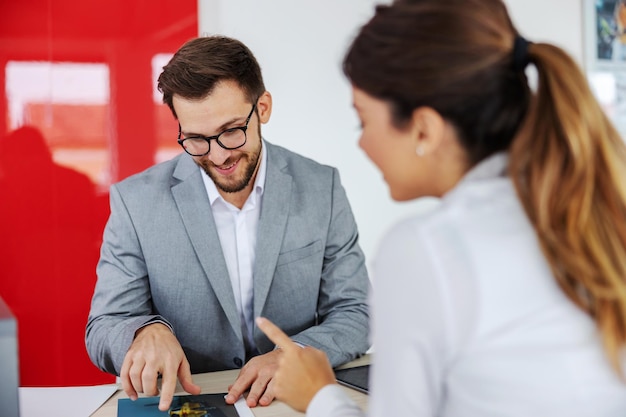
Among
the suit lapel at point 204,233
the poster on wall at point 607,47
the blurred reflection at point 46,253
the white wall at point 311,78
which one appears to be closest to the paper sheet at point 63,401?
the suit lapel at point 204,233

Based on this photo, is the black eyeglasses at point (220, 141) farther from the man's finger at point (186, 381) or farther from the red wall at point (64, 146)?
the red wall at point (64, 146)

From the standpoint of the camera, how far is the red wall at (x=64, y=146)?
10.3 feet

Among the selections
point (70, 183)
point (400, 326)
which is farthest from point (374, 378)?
point (70, 183)

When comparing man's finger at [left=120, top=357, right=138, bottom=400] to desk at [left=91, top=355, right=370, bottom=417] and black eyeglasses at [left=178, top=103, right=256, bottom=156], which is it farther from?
black eyeglasses at [left=178, top=103, right=256, bottom=156]

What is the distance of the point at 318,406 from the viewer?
1.06 meters

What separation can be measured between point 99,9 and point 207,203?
171cm

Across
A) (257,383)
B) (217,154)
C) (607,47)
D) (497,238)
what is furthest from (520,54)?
(607,47)

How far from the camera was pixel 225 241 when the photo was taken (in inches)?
77.7

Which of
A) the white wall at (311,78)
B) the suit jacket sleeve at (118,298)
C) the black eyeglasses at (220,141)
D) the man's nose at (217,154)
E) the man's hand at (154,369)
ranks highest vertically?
the white wall at (311,78)

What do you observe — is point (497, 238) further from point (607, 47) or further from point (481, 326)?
point (607, 47)

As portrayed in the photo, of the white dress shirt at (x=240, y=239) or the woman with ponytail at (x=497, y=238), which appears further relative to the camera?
the white dress shirt at (x=240, y=239)

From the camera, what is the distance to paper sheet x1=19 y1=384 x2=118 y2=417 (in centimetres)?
136

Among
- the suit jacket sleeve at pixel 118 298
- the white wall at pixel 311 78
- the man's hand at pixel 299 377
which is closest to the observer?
the man's hand at pixel 299 377

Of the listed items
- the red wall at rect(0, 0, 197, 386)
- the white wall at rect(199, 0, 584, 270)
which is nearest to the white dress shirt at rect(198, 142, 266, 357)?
the red wall at rect(0, 0, 197, 386)
